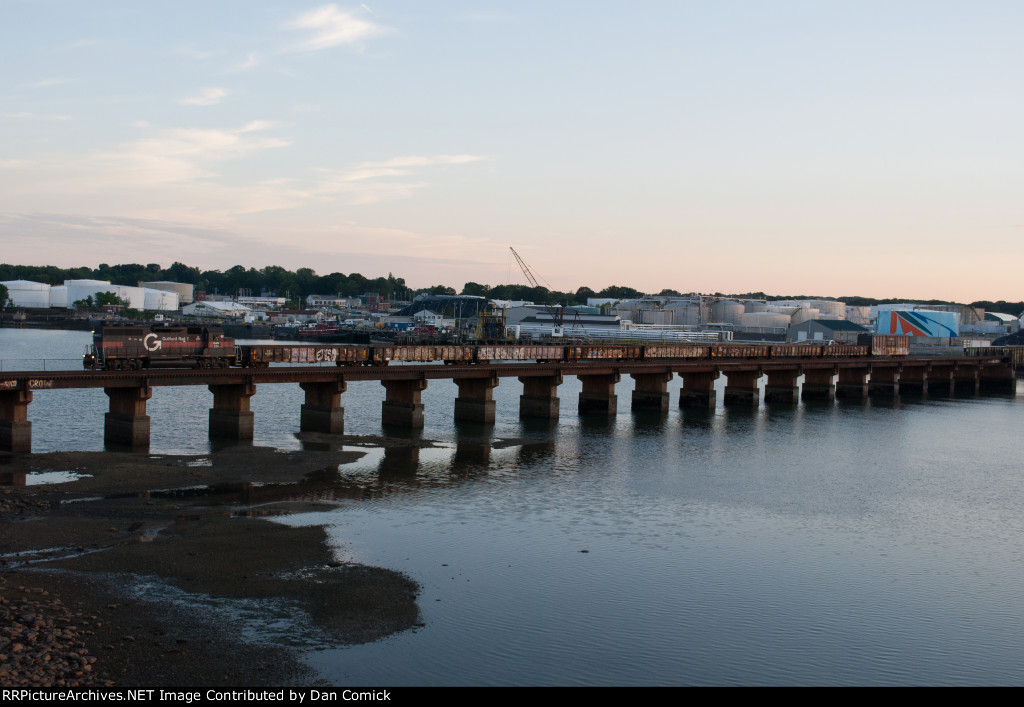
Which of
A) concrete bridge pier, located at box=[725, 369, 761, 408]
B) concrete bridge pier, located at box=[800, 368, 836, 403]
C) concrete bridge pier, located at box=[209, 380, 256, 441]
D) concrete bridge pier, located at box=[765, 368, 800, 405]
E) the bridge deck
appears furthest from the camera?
concrete bridge pier, located at box=[800, 368, 836, 403]

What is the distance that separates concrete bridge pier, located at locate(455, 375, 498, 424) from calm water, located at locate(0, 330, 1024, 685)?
3.09 metres

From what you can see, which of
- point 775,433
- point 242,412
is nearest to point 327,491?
point 242,412

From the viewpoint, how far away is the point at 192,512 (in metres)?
42.1

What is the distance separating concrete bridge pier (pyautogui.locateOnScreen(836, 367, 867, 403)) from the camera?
13012cm

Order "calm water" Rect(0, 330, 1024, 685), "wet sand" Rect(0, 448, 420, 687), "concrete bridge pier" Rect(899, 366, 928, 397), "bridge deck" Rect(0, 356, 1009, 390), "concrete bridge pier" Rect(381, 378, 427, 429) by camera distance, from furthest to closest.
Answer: "concrete bridge pier" Rect(899, 366, 928, 397) < "concrete bridge pier" Rect(381, 378, 427, 429) < "bridge deck" Rect(0, 356, 1009, 390) < "calm water" Rect(0, 330, 1024, 685) < "wet sand" Rect(0, 448, 420, 687)

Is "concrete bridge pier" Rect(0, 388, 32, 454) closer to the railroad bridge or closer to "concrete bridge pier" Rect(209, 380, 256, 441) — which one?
the railroad bridge

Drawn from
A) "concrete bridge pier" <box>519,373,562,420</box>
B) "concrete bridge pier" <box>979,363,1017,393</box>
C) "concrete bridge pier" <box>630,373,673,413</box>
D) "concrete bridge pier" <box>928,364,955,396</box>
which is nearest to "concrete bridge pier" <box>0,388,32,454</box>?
"concrete bridge pier" <box>519,373,562,420</box>

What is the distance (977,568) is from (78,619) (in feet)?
116

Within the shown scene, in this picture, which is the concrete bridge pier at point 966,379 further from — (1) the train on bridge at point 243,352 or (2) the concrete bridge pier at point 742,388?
(1) the train on bridge at point 243,352

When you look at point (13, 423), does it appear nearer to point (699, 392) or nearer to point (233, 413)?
point (233, 413)

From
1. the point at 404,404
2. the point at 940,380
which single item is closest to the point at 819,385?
the point at 940,380

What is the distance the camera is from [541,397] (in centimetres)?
8744

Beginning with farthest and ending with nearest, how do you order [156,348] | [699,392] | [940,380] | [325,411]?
[940,380], [699,392], [325,411], [156,348]

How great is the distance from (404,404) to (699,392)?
139 feet
